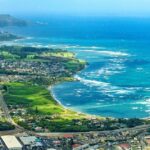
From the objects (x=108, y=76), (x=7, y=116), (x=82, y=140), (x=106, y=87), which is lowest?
(x=82, y=140)

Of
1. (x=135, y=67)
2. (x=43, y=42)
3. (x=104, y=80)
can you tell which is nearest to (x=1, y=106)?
(x=104, y=80)

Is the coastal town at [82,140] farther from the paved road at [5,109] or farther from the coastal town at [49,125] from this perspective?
the paved road at [5,109]

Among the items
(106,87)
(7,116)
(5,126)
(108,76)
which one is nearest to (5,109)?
(7,116)

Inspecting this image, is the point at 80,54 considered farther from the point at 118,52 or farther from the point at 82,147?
the point at 82,147

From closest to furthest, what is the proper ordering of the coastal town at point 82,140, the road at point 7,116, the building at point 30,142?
the building at point 30,142, the coastal town at point 82,140, the road at point 7,116

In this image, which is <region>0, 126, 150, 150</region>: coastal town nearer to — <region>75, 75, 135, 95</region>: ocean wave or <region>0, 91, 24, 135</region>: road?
<region>0, 91, 24, 135</region>: road

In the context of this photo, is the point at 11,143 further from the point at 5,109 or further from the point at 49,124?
the point at 5,109

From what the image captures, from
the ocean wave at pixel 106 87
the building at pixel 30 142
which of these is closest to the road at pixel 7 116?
the building at pixel 30 142
